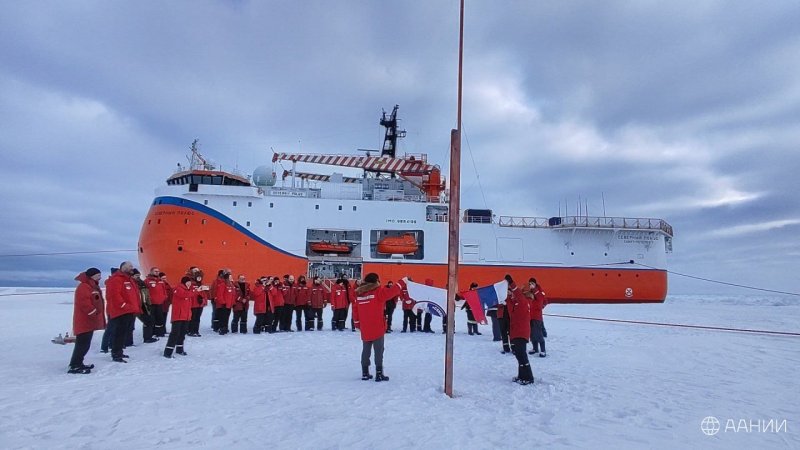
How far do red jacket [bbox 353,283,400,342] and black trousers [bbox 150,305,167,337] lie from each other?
246 inches

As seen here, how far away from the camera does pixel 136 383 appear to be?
5.48 m

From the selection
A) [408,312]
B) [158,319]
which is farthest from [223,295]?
[408,312]

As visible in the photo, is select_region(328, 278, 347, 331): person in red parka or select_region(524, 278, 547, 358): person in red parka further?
select_region(328, 278, 347, 331): person in red parka

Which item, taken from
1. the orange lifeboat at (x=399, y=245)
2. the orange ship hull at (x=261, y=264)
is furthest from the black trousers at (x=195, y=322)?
the orange lifeboat at (x=399, y=245)

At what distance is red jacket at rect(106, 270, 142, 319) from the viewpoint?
23.2 feet

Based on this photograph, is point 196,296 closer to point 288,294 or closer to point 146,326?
point 146,326

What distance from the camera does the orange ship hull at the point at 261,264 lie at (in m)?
23.3

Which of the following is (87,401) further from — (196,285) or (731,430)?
(731,430)

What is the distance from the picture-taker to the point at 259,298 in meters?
11.2

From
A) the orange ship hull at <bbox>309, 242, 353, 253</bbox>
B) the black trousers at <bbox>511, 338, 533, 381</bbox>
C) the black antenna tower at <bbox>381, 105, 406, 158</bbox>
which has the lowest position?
the black trousers at <bbox>511, 338, 533, 381</bbox>

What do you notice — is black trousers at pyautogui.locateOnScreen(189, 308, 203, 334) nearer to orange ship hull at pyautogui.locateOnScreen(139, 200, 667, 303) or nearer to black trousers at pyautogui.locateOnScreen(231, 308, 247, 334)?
black trousers at pyautogui.locateOnScreen(231, 308, 247, 334)

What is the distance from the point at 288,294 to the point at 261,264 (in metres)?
13.2

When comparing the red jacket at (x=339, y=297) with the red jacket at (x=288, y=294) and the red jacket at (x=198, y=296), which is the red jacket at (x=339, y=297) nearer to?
the red jacket at (x=288, y=294)

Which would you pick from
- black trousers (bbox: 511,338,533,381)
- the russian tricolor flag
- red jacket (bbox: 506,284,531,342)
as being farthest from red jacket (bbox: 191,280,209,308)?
black trousers (bbox: 511,338,533,381)
